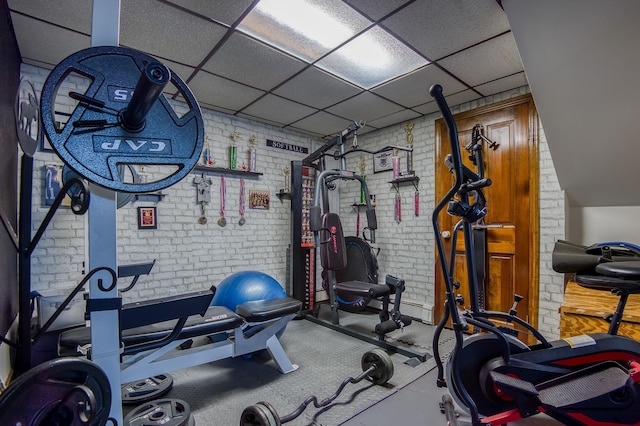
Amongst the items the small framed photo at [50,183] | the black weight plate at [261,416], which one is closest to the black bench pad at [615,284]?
the black weight plate at [261,416]

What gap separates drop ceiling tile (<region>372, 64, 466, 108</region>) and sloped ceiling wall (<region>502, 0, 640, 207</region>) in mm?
825

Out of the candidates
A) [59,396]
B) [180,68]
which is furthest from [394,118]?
[59,396]

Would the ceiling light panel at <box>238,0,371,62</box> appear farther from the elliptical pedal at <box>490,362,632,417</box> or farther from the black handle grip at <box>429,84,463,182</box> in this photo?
the elliptical pedal at <box>490,362,632,417</box>

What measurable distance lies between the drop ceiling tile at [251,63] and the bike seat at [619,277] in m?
2.64

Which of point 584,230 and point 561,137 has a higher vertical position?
point 561,137

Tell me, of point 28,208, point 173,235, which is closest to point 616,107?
point 28,208

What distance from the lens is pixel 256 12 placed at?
212cm

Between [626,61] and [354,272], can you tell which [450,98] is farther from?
[354,272]

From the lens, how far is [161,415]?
5.82 feet

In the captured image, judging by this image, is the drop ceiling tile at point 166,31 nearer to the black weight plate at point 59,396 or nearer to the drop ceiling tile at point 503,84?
the black weight plate at point 59,396

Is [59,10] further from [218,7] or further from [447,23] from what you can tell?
[447,23]

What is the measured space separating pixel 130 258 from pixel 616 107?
4.51 m

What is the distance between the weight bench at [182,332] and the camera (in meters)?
1.45

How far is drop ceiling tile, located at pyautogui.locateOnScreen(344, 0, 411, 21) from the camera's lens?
200 cm
